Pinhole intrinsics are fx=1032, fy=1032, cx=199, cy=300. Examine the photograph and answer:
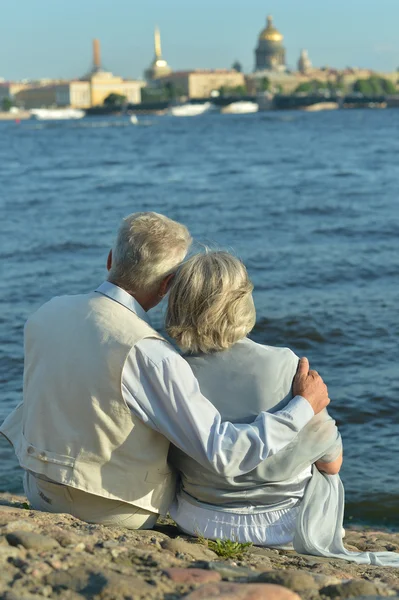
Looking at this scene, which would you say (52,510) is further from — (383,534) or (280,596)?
(383,534)

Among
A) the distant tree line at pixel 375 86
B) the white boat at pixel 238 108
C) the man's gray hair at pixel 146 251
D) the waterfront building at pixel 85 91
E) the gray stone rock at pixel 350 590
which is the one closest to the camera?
the gray stone rock at pixel 350 590

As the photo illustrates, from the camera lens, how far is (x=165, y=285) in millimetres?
2584

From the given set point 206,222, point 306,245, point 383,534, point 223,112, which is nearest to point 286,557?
point 383,534

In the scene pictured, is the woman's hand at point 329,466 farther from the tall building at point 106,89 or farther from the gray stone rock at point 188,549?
the tall building at point 106,89

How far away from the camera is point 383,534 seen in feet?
13.0

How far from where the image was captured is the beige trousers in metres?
2.58

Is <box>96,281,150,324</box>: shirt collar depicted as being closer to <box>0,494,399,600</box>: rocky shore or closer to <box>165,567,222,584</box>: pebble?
<box>0,494,399,600</box>: rocky shore

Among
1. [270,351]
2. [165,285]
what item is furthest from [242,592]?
[165,285]

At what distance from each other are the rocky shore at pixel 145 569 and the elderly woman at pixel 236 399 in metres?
0.08

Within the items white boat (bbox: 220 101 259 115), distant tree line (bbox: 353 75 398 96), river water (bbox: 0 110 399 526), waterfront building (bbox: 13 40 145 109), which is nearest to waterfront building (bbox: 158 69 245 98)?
waterfront building (bbox: 13 40 145 109)

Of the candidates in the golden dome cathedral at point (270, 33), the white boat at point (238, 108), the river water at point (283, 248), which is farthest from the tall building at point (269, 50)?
the river water at point (283, 248)

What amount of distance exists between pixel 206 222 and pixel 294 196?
→ 375 centimetres

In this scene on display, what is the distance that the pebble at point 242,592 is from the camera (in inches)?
75.0

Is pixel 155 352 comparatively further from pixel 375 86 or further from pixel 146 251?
pixel 375 86
